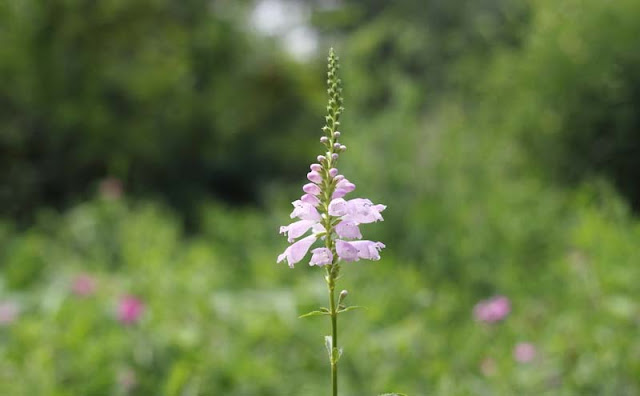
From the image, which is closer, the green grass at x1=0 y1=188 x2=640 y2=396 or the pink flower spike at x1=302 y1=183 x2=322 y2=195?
the pink flower spike at x1=302 y1=183 x2=322 y2=195

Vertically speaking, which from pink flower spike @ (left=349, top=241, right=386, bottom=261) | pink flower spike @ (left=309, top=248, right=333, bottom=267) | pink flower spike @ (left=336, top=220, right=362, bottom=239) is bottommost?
pink flower spike @ (left=309, top=248, right=333, bottom=267)

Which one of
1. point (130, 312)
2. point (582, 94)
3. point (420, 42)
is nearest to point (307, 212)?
point (130, 312)

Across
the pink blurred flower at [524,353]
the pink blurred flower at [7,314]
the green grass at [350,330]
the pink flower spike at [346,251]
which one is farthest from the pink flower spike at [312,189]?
the pink blurred flower at [7,314]

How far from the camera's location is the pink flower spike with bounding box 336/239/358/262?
118 cm

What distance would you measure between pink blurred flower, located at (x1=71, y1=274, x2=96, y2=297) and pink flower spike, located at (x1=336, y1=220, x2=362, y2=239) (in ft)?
10.2

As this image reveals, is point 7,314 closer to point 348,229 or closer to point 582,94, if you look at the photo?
point 348,229

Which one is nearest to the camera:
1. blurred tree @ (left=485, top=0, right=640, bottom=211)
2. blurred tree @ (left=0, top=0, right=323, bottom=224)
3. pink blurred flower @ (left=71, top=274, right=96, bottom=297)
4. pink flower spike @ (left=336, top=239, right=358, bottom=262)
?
pink flower spike @ (left=336, top=239, right=358, bottom=262)

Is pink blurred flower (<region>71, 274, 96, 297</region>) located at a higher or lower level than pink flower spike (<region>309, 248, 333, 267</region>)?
higher

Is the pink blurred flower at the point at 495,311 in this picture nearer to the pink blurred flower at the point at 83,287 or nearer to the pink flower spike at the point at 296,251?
the pink flower spike at the point at 296,251

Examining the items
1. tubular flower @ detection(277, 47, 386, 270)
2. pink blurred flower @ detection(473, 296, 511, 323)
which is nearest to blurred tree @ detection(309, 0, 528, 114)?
pink blurred flower @ detection(473, 296, 511, 323)

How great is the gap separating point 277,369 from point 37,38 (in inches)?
225

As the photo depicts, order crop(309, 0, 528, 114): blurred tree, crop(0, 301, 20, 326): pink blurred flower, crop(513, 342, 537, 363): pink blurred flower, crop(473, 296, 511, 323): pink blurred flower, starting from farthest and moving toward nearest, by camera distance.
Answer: crop(309, 0, 528, 114): blurred tree → crop(0, 301, 20, 326): pink blurred flower → crop(473, 296, 511, 323): pink blurred flower → crop(513, 342, 537, 363): pink blurred flower

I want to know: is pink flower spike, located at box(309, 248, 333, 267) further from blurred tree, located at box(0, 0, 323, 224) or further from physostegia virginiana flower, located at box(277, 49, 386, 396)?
blurred tree, located at box(0, 0, 323, 224)

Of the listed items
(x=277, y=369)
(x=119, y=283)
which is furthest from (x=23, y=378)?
(x=119, y=283)
